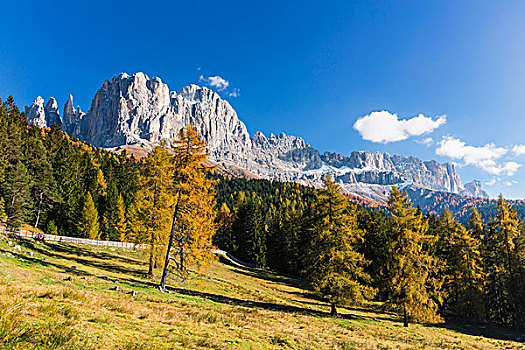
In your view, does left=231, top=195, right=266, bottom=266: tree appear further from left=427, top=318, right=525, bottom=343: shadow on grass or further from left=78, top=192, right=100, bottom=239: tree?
left=427, top=318, right=525, bottom=343: shadow on grass

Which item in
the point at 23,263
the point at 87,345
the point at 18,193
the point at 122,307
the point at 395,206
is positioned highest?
the point at 395,206

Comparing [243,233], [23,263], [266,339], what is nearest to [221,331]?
[266,339]

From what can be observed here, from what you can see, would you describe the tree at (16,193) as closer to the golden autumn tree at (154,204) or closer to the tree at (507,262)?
the golden autumn tree at (154,204)

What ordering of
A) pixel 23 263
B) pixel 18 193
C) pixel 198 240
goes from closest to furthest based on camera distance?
pixel 23 263 < pixel 198 240 < pixel 18 193

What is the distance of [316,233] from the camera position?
27.0 meters

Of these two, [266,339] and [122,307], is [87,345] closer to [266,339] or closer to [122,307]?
[122,307]

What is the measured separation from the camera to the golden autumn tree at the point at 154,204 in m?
23.4

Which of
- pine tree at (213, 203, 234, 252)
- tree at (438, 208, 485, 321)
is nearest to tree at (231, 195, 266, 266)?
pine tree at (213, 203, 234, 252)

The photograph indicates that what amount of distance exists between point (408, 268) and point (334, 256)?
8.50 m

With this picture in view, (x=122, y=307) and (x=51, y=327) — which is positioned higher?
(x=51, y=327)

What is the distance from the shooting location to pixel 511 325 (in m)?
37.7

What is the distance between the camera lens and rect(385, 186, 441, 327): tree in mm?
26609

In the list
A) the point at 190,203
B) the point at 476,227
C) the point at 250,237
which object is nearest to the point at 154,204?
the point at 190,203

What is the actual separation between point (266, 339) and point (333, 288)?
15.7m
